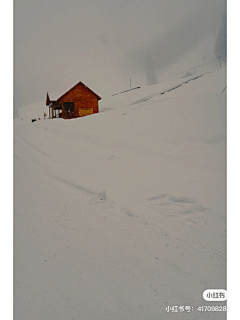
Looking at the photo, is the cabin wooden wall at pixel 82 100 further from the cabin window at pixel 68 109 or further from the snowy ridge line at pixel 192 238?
the snowy ridge line at pixel 192 238

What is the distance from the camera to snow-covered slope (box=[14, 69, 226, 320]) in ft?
6.89

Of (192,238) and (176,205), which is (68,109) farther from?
(192,238)

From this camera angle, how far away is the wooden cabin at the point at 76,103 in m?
3.04

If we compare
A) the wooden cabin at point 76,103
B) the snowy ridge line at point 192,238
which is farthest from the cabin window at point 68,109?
the snowy ridge line at point 192,238

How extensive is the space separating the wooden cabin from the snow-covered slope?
15 cm

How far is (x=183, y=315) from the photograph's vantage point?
218cm

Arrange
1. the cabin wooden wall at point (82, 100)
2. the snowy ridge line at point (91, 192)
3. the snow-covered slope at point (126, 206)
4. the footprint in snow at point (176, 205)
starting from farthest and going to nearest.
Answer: the cabin wooden wall at point (82, 100) < the snowy ridge line at point (91, 192) < the footprint in snow at point (176, 205) < the snow-covered slope at point (126, 206)

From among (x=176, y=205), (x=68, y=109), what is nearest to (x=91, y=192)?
(x=176, y=205)

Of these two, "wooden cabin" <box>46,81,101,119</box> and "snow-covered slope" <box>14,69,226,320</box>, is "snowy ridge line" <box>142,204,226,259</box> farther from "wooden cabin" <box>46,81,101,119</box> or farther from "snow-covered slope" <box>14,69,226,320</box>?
"wooden cabin" <box>46,81,101,119</box>

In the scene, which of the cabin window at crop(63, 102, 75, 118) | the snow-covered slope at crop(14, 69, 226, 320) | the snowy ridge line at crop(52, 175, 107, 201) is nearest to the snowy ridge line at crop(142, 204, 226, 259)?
the snow-covered slope at crop(14, 69, 226, 320)

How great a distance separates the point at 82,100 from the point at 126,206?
1601 mm

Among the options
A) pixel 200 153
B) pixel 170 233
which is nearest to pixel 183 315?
pixel 170 233

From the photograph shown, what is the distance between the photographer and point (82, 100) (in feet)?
9.96

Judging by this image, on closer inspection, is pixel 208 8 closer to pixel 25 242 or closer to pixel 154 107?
pixel 154 107
